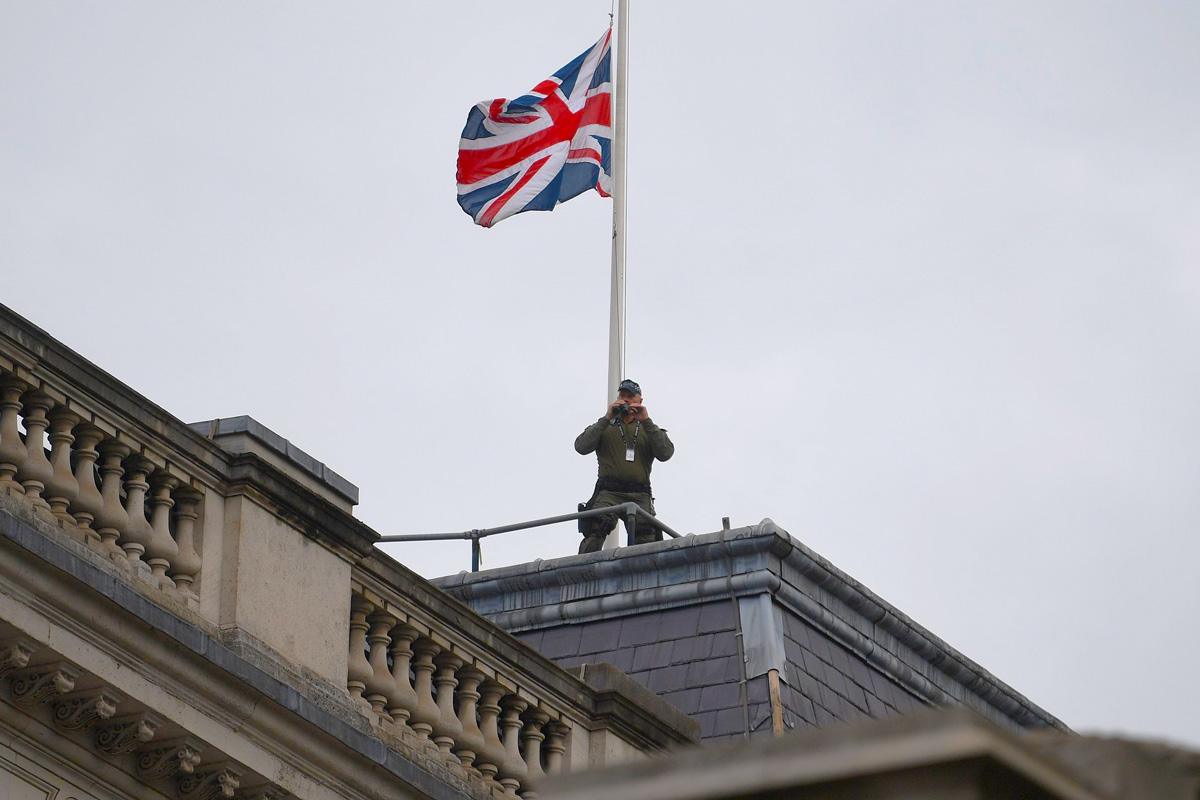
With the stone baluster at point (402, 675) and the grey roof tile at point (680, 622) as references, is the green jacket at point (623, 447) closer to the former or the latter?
the grey roof tile at point (680, 622)

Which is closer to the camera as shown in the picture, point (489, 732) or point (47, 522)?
point (47, 522)

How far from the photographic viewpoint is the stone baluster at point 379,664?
10.6 meters

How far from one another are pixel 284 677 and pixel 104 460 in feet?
4.03

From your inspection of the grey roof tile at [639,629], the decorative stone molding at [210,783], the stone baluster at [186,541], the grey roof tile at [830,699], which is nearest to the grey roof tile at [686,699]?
the grey roof tile at [639,629]

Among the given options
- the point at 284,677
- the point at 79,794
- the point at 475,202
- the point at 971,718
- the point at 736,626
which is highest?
the point at 475,202

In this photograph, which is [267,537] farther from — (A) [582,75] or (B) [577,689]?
(A) [582,75]

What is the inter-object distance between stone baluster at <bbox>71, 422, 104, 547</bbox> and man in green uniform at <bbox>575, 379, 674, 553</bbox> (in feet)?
32.2

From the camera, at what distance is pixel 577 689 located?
11.8m

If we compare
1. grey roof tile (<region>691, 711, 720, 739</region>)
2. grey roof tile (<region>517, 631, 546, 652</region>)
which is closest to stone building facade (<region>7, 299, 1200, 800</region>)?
grey roof tile (<region>691, 711, 720, 739</region>)

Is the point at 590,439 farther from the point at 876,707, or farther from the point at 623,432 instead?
the point at 876,707

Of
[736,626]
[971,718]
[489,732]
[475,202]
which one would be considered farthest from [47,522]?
[475,202]

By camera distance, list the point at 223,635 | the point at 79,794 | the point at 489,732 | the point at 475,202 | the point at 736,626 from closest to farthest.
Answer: the point at 79,794
the point at 223,635
the point at 489,732
the point at 736,626
the point at 475,202

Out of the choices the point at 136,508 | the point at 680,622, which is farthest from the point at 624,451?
the point at 136,508

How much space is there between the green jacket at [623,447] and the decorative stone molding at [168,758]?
391 inches
